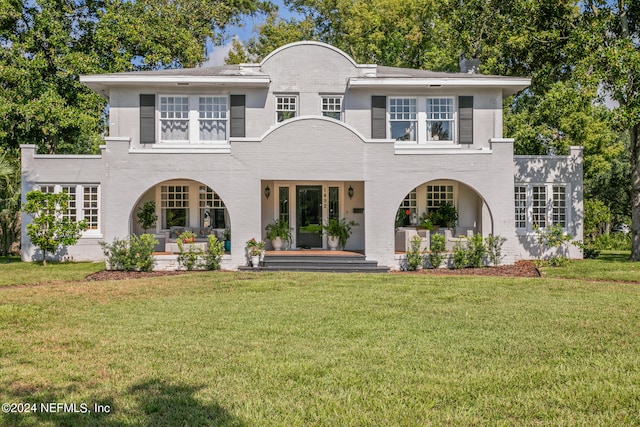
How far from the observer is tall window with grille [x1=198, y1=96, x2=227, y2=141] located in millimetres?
19078

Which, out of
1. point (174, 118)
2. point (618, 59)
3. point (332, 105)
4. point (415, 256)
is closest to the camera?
point (415, 256)

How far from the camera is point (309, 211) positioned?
1917 cm

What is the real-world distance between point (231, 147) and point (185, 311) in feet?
26.7

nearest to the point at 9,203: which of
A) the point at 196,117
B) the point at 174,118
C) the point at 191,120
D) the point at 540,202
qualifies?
the point at 174,118

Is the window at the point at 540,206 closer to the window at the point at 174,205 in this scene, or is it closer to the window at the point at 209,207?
the window at the point at 209,207

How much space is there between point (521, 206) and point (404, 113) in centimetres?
597

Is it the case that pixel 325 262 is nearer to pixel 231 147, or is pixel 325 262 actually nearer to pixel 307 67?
pixel 231 147

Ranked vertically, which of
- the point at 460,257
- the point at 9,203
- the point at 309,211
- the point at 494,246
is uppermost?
the point at 9,203

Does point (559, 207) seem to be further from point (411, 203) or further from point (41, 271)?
point (41, 271)

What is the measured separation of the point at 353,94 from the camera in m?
19.4

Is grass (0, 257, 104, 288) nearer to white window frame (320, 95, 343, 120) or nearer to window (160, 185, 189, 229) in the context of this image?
window (160, 185, 189, 229)

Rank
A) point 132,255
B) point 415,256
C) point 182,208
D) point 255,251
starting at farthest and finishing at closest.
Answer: point 182,208, point 415,256, point 255,251, point 132,255

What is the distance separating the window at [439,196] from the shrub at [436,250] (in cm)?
338

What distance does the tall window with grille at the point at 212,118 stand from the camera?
19078 millimetres
